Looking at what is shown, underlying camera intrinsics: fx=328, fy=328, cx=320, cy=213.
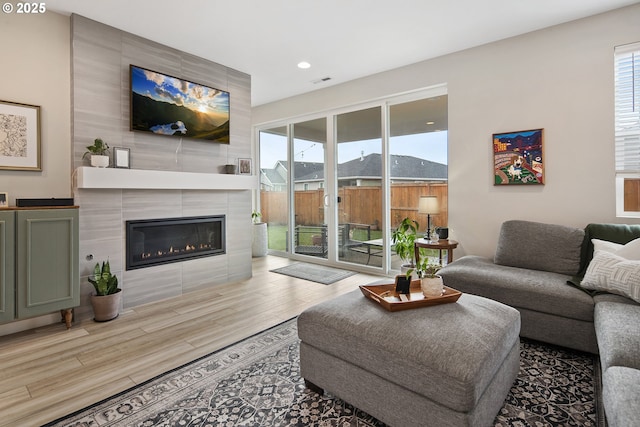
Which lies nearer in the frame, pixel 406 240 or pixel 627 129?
A: pixel 627 129

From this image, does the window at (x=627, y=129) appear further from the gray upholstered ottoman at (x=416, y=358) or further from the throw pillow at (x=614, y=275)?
the gray upholstered ottoman at (x=416, y=358)

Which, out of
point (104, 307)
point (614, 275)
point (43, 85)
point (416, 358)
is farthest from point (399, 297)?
point (43, 85)

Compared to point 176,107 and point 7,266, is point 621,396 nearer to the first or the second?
point 7,266

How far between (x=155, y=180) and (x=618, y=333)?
12.0 feet

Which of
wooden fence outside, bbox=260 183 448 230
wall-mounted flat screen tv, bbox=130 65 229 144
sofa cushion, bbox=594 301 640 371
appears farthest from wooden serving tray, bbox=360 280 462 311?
wall-mounted flat screen tv, bbox=130 65 229 144

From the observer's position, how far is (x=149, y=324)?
284cm

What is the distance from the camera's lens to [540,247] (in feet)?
9.34

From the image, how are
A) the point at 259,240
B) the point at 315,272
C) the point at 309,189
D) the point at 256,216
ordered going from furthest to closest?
the point at 256,216 → the point at 259,240 → the point at 309,189 → the point at 315,272

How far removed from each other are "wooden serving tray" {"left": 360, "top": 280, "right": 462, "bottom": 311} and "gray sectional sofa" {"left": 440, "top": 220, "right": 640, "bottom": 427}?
712 mm

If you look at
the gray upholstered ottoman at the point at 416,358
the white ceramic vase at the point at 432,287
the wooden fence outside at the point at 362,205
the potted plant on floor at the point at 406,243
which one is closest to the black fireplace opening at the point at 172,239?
the wooden fence outside at the point at 362,205

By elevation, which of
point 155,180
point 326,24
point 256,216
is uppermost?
point 326,24

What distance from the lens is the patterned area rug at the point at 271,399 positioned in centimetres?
164

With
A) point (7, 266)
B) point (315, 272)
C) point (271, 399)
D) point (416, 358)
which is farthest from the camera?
point (315, 272)

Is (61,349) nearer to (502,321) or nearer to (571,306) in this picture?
(502,321)
